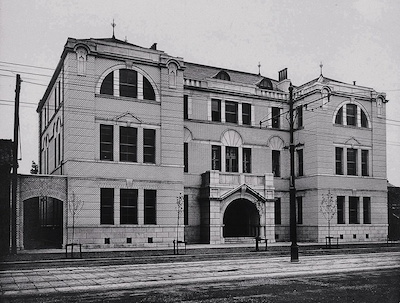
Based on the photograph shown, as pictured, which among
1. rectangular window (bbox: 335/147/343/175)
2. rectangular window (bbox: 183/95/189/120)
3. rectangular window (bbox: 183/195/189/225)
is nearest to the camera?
rectangular window (bbox: 183/195/189/225)

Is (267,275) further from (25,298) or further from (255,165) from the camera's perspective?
(255,165)

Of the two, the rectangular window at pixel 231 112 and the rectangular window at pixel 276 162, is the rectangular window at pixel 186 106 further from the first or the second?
the rectangular window at pixel 276 162

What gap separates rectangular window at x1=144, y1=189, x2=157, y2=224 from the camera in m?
31.5

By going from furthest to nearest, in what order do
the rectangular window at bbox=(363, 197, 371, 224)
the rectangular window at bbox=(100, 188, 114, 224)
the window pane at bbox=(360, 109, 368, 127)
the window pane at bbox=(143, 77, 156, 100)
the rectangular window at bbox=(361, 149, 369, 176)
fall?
the window pane at bbox=(360, 109, 368, 127)
the rectangular window at bbox=(361, 149, 369, 176)
the rectangular window at bbox=(363, 197, 371, 224)
the window pane at bbox=(143, 77, 156, 100)
the rectangular window at bbox=(100, 188, 114, 224)

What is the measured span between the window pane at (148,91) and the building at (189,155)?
7cm

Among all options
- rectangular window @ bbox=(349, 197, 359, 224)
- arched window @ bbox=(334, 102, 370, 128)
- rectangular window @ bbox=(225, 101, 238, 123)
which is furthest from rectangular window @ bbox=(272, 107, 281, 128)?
rectangular window @ bbox=(349, 197, 359, 224)

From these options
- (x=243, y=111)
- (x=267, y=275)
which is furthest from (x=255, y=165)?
(x=267, y=275)

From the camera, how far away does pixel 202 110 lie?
35.8m

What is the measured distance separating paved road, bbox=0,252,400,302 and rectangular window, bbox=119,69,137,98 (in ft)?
48.2

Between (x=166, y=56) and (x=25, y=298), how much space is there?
2315 centimetres

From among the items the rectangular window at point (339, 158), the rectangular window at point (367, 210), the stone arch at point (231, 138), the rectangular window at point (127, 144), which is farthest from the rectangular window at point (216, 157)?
the rectangular window at point (367, 210)

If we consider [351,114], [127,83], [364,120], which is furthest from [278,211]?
[127,83]

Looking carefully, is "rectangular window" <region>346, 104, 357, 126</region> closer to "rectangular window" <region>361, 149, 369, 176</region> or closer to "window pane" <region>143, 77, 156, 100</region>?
"rectangular window" <region>361, 149, 369, 176</region>

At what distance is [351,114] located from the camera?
39.5 metres
